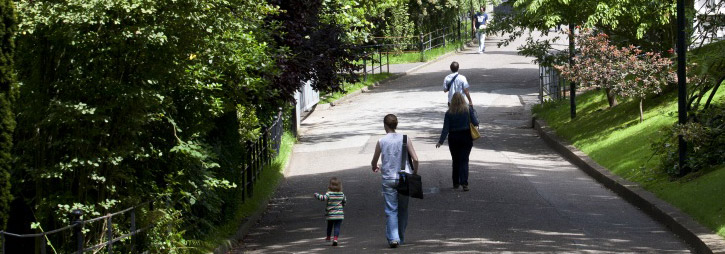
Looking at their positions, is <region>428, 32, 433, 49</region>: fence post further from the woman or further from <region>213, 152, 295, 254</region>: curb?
the woman

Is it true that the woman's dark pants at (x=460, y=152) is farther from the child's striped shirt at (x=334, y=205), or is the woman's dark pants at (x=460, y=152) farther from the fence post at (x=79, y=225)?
the fence post at (x=79, y=225)

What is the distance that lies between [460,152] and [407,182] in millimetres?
4540

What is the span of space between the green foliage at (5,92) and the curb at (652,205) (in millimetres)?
6552

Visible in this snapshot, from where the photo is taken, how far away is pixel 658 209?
43.6ft

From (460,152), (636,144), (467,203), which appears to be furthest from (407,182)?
(636,144)

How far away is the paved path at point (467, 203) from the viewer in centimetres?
1188

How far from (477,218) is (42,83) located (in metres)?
6.11

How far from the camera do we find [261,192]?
1631 centimetres

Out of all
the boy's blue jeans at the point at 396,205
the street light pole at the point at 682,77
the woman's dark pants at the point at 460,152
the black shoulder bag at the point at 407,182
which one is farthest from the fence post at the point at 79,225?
the street light pole at the point at 682,77

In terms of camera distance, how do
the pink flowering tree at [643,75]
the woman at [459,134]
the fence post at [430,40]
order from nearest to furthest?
the woman at [459,134] < the pink flowering tree at [643,75] < the fence post at [430,40]

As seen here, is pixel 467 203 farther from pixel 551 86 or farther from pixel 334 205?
pixel 551 86

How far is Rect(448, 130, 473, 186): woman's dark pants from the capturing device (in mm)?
15953

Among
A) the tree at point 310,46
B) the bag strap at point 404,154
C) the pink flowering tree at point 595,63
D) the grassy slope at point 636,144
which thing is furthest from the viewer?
the pink flowering tree at point 595,63

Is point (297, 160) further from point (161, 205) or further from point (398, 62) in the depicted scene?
point (398, 62)
